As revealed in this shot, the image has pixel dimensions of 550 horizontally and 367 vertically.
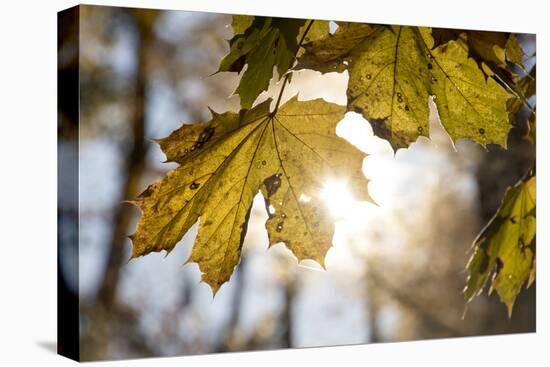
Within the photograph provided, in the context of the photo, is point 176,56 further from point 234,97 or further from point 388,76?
point 388,76

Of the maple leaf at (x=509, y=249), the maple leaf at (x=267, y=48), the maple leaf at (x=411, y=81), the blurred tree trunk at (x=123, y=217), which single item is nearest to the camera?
the maple leaf at (x=411, y=81)

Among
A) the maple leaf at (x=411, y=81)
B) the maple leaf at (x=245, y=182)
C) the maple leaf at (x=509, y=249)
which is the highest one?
the maple leaf at (x=411, y=81)

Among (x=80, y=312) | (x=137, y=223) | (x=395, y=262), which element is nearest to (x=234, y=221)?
(x=137, y=223)

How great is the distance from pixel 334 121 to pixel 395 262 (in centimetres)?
72

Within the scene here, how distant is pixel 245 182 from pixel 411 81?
0.58 metres

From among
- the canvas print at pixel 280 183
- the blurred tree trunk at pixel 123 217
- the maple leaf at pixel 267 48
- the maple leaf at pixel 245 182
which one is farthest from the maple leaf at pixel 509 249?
the blurred tree trunk at pixel 123 217

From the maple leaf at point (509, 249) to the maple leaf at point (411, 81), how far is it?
601 mm

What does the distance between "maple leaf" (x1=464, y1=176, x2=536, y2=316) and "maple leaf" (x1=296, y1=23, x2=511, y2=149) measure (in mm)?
601

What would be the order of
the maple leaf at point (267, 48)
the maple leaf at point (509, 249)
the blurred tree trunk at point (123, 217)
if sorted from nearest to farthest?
1. the maple leaf at point (267, 48)
2. the blurred tree trunk at point (123, 217)
3. the maple leaf at point (509, 249)

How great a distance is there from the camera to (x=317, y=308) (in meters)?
3.78

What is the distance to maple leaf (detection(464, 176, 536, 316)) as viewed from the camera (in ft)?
12.2

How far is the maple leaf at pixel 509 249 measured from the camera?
372 cm

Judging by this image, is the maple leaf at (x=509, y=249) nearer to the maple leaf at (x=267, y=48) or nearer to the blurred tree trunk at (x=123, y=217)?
the maple leaf at (x=267, y=48)

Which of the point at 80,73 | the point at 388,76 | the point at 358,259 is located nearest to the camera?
the point at 388,76
